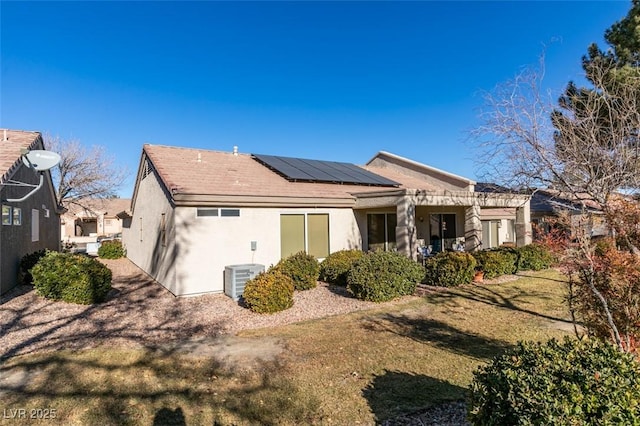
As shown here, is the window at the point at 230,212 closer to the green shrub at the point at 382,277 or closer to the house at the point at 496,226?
the green shrub at the point at 382,277

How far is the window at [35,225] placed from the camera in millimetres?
13116

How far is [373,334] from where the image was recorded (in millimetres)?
7043

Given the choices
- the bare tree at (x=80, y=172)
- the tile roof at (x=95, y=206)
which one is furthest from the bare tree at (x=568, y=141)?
the bare tree at (x=80, y=172)

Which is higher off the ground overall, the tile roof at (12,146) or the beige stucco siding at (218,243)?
the tile roof at (12,146)

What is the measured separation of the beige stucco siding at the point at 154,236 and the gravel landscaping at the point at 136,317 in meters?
0.97

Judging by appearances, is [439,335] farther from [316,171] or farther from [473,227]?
[316,171]

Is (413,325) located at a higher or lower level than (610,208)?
lower

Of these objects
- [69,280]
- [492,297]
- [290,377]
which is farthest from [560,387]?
[69,280]

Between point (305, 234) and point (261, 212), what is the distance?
1966mm

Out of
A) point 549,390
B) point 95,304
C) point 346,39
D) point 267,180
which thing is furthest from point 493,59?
point 95,304

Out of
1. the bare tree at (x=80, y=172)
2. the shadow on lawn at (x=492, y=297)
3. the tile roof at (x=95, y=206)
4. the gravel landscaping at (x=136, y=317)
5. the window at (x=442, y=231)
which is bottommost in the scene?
the shadow on lawn at (x=492, y=297)

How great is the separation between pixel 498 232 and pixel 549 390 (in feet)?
74.5

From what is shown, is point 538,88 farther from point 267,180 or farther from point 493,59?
point 267,180

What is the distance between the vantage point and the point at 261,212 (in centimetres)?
1178
